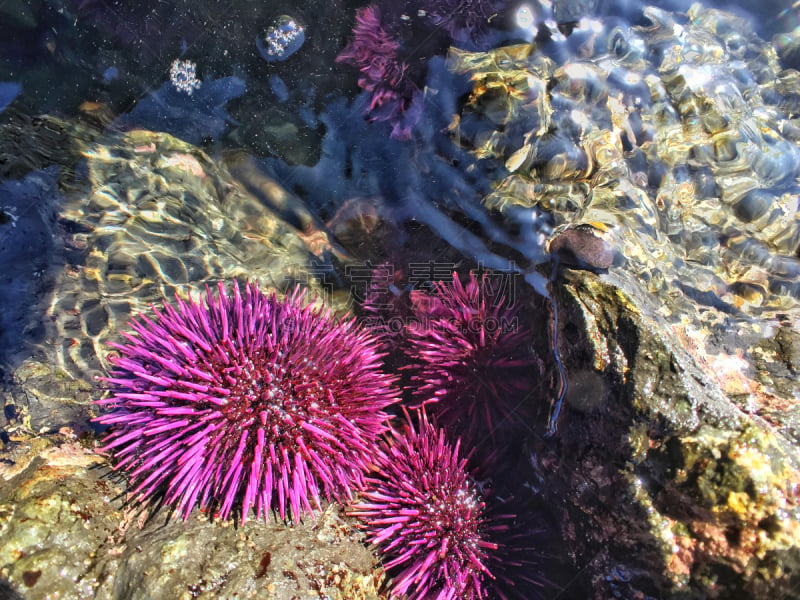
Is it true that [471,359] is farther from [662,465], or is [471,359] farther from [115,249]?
[115,249]

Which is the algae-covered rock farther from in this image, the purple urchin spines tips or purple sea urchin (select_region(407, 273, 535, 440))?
the purple urchin spines tips

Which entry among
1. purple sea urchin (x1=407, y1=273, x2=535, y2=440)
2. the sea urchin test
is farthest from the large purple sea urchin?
the sea urchin test

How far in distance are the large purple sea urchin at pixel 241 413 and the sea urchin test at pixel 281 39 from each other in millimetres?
1808

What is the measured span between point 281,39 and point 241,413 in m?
2.50

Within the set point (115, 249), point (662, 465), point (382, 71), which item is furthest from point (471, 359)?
point (115, 249)

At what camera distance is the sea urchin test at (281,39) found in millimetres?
3340

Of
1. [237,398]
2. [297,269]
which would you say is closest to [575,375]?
[237,398]

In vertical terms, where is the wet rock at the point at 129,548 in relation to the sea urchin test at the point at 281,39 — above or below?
below

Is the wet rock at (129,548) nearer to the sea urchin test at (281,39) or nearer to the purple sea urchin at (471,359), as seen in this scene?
the purple sea urchin at (471,359)

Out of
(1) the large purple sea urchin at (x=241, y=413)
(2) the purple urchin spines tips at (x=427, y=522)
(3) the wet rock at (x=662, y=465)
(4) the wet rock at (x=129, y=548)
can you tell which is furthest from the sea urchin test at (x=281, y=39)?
(4) the wet rock at (x=129, y=548)

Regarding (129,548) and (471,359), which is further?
(471,359)

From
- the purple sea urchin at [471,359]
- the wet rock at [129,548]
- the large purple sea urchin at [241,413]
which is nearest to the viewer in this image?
the wet rock at [129,548]

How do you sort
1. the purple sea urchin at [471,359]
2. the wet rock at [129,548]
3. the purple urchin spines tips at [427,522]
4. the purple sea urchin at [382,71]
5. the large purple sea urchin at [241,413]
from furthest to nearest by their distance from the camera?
the purple sea urchin at [382,71]
the purple sea urchin at [471,359]
the purple urchin spines tips at [427,522]
the large purple sea urchin at [241,413]
the wet rock at [129,548]

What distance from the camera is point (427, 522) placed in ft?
8.25
